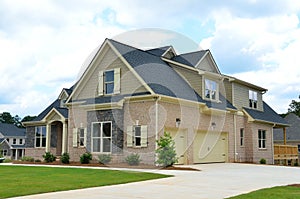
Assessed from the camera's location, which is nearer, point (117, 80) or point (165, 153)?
point (165, 153)

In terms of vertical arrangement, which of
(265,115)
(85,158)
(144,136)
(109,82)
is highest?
(109,82)

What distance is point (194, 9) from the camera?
18047 mm

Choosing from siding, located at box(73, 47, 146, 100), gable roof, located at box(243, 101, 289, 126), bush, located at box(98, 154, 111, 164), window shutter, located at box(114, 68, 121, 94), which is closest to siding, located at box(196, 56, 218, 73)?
gable roof, located at box(243, 101, 289, 126)

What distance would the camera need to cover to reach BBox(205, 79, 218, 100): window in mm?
25050

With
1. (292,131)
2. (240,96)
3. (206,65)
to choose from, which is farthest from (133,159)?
(292,131)

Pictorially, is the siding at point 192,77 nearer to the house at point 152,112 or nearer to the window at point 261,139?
the house at point 152,112

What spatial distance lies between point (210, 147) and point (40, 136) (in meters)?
13.9

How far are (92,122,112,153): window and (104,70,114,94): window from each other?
2422 millimetres

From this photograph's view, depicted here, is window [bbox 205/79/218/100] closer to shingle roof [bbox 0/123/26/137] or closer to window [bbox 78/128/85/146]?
window [bbox 78/128/85/146]

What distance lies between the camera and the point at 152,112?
1992 cm

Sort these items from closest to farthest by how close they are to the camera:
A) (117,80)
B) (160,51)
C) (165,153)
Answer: (165,153), (117,80), (160,51)

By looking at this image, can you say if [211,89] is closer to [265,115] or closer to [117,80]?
[117,80]

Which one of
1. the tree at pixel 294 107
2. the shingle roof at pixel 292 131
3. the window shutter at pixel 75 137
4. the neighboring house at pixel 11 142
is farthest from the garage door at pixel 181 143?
the tree at pixel 294 107

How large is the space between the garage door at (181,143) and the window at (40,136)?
12.4 metres
